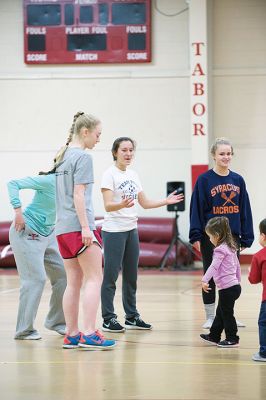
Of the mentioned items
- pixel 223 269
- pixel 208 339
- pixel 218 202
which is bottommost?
pixel 208 339

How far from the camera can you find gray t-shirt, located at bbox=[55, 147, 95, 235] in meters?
5.39

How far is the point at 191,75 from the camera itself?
13.3 meters

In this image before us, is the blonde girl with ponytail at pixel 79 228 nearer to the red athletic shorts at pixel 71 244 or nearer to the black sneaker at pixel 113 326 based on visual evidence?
the red athletic shorts at pixel 71 244

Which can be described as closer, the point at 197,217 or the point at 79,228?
the point at 79,228

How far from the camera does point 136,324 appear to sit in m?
6.53

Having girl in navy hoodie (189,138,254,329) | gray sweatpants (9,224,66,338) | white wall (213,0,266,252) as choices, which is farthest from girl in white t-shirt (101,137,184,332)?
white wall (213,0,266,252)

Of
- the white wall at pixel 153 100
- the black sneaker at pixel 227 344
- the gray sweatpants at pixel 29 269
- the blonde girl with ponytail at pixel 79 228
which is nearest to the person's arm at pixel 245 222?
the black sneaker at pixel 227 344

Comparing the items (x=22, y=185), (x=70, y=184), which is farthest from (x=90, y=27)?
(x=70, y=184)

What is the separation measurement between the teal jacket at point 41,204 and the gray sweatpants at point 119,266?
561 millimetres

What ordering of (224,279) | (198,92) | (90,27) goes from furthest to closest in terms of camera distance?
1. (90,27)
2. (198,92)
3. (224,279)

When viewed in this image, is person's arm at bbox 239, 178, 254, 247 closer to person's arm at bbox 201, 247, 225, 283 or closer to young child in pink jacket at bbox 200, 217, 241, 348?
young child in pink jacket at bbox 200, 217, 241, 348

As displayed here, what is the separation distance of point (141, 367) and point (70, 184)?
1367 mm

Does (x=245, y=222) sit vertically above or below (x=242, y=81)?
below

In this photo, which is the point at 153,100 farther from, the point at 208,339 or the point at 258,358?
the point at 258,358
